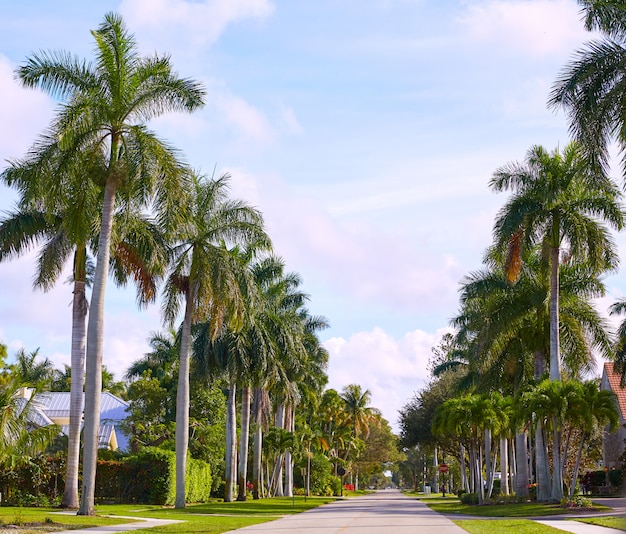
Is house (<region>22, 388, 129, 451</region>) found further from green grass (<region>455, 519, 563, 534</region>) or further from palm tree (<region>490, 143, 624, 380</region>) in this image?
green grass (<region>455, 519, 563, 534</region>)

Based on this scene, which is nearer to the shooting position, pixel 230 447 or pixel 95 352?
pixel 95 352

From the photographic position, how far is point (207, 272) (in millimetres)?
34031

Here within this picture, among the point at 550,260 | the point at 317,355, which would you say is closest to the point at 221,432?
the point at 317,355

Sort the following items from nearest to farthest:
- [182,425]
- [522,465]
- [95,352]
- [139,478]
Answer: [95,352] → [182,425] → [139,478] → [522,465]

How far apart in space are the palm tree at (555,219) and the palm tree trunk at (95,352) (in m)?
17.7

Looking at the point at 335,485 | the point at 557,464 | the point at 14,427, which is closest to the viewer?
the point at 14,427

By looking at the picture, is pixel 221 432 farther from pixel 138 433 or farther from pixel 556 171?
pixel 556 171

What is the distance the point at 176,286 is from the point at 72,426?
898 centimetres

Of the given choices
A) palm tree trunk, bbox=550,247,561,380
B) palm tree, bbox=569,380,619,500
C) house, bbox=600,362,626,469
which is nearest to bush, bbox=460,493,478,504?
palm tree trunk, bbox=550,247,561,380

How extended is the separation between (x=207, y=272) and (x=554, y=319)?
49.9 feet

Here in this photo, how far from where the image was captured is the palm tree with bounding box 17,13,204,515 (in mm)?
26984

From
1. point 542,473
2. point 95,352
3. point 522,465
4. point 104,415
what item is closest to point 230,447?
point 522,465

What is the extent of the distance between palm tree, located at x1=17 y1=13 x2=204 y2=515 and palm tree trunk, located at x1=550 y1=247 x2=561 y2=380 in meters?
17.6

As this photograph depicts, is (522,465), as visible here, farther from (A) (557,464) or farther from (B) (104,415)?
(B) (104,415)
